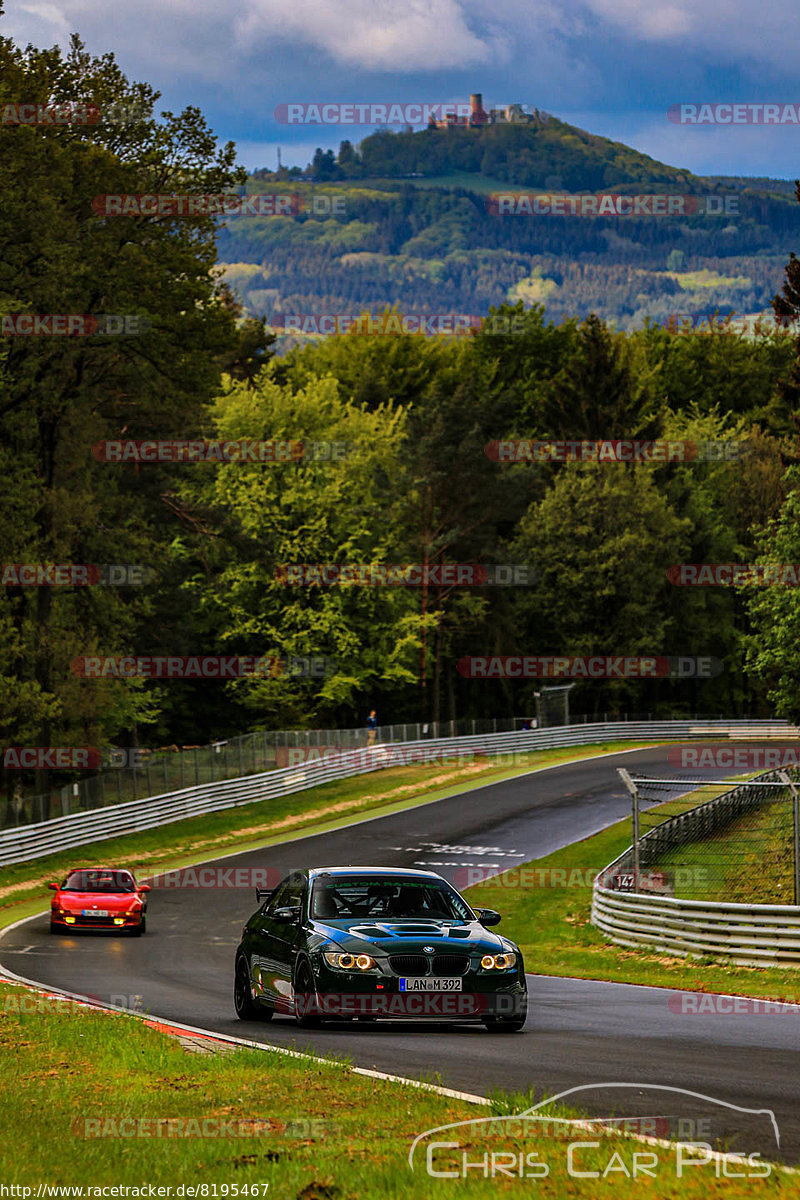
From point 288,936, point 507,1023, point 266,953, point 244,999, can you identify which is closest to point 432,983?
point 507,1023

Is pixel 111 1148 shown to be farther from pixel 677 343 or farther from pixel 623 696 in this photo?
pixel 677 343

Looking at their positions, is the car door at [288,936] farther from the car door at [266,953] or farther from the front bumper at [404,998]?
the front bumper at [404,998]

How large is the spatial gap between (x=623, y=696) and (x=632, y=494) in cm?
1383

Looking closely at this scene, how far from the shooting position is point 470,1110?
8375 millimetres

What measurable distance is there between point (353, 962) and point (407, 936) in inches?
21.8

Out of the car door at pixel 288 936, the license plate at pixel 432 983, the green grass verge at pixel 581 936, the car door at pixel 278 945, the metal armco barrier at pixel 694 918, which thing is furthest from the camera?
the metal armco barrier at pixel 694 918

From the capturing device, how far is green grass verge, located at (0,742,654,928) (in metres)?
39.8

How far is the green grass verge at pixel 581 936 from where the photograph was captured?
1941 centimetres

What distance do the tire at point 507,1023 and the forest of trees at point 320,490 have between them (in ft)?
100

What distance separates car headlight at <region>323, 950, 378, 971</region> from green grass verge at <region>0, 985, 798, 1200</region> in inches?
72.0

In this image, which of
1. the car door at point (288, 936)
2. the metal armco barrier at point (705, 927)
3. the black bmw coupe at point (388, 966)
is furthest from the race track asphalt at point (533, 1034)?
the metal armco barrier at point (705, 927)

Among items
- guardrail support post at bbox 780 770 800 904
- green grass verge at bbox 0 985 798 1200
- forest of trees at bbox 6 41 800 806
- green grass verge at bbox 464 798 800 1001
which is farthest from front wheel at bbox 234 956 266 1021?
forest of trees at bbox 6 41 800 806

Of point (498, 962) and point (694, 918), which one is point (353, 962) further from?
point (694, 918)

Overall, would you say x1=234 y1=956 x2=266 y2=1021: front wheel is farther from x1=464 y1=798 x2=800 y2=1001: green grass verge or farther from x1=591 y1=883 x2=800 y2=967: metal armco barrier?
x1=591 y1=883 x2=800 y2=967: metal armco barrier
